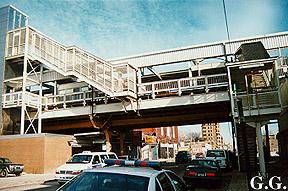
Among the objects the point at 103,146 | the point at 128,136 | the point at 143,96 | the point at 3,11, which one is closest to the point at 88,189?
the point at 143,96

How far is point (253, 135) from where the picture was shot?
20766mm

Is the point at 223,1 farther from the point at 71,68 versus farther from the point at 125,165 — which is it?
the point at 71,68

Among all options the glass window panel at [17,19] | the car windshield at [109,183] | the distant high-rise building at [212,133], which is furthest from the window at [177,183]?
the distant high-rise building at [212,133]

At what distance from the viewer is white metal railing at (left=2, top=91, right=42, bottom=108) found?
25.0 m

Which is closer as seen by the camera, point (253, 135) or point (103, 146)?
point (253, 135)

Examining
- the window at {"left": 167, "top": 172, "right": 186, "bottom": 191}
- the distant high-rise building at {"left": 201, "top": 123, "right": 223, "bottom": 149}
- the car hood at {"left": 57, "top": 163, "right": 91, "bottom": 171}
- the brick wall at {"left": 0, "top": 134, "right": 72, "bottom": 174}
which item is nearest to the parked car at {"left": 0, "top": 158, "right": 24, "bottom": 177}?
the brick wall at {"left": 0, "top": 134, "right": 72, "bottom": 174}

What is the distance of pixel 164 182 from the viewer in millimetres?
4852

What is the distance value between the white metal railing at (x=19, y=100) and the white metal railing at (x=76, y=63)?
327 cm

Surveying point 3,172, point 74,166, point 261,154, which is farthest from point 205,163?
point 3,172

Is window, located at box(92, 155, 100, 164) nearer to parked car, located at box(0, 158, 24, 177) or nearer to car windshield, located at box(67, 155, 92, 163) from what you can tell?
car windshield, located at box(67, 155, 92, 163)

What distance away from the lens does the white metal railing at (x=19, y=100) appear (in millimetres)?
24969

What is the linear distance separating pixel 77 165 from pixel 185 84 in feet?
34.0

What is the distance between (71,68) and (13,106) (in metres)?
6.66

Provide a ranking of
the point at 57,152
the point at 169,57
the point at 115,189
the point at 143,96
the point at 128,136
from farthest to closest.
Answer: the point at 128,136
the point at 169,57
the point at 57,152
the point at 143,96
the point at 115,189
